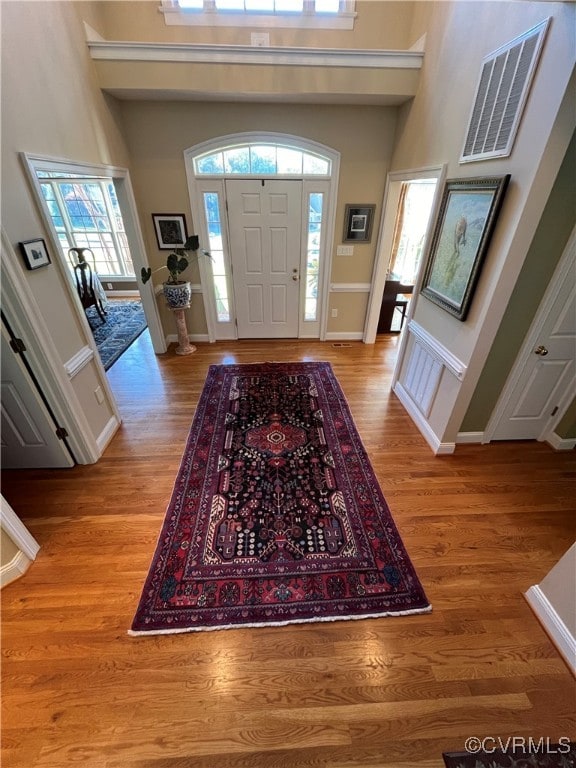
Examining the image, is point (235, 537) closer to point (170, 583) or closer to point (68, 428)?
point (170, 583)

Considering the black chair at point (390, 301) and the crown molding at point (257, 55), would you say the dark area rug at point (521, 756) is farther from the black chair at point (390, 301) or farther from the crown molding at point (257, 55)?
the crown molding at point (257, 55)

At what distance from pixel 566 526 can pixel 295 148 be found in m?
4.21

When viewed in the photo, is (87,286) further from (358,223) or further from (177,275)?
(358,223)

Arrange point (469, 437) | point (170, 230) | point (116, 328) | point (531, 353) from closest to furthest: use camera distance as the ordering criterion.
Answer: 1. point (531, 353)
2. point (469, 437)
3. point (170, 230)
4. point (116, 328)

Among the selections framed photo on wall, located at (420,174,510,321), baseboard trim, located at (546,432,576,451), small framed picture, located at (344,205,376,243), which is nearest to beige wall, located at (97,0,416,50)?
small framed picture, located at (344,205,376,243)

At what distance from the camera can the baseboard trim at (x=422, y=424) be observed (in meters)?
2.50

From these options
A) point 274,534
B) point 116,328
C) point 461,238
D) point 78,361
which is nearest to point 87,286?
point 116,328

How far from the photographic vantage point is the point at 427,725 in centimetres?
124

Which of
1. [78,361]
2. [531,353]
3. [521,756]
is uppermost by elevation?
[531,353]

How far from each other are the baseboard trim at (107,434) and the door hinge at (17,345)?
896mm

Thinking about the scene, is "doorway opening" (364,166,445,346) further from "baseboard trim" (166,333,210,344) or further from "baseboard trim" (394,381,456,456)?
"baseboard trim" (166,333,210,344)

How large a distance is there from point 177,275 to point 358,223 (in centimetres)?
232

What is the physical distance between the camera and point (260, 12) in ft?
9.26

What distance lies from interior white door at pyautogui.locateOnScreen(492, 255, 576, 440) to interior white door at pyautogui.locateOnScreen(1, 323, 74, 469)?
3.43 m
